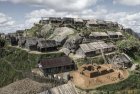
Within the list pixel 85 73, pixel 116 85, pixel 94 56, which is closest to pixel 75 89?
pixel 85 73

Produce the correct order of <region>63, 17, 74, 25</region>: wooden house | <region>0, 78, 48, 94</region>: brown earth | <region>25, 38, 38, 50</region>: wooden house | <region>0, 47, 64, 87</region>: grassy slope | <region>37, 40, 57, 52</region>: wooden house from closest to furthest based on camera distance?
<region>0, 78, 48, 94</region>: brown earth → <region>0, 47, 64, 87</region>: grassy slope → <region>37, 40, 57, 52</region>: wooden house → <region>25, 38, 38, 50</region>: wooden house → <region>63, 17, 74, 25</region>: wooden house

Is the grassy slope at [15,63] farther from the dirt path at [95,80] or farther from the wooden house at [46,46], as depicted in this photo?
the dirt path at [95,80]

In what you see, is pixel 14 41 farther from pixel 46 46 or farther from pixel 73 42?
pixel 73 42

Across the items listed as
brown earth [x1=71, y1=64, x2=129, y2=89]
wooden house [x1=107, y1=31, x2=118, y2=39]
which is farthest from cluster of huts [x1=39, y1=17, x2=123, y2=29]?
brown earth [x1=71, y1=64, x2=129, y2=89]

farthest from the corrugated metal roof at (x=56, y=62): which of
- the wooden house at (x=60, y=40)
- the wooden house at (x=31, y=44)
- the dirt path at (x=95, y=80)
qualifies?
the wooden house at (x=60, y=40)

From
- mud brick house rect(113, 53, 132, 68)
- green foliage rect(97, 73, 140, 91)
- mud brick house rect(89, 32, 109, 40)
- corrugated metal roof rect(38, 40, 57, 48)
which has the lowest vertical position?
green foliage rect(97, 73, 140, 91)

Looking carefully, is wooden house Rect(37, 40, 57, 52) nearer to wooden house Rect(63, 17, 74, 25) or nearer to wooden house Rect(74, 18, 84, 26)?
wooden house Rect(63, 17, 74, 25)

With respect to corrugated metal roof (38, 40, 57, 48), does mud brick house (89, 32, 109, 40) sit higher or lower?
higher

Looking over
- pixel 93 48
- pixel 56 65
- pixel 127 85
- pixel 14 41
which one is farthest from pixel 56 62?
pixel 14 41
